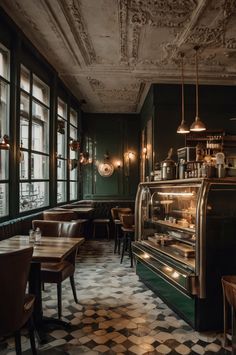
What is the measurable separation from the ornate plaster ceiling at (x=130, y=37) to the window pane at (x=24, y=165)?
1.89 metres

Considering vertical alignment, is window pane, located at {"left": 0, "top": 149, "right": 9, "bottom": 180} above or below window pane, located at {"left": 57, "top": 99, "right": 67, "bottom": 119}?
below

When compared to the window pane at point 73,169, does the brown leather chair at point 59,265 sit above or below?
below

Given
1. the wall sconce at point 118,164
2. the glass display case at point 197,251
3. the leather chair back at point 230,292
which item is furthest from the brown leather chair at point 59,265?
the wall sconce at point 118,164

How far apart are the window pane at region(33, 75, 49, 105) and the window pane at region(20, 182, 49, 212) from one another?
5.49 ft

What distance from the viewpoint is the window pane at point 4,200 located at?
4336mm

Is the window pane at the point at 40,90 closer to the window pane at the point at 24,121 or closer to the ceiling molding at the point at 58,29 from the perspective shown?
the window pane at the point at 24,121

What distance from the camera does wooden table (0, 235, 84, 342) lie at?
2729 millimetres

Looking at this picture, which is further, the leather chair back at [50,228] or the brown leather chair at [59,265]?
the leather chair back at [50,228]

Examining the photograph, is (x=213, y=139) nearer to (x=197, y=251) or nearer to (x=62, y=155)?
(x=62, y=155)

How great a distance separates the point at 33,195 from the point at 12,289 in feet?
11.7

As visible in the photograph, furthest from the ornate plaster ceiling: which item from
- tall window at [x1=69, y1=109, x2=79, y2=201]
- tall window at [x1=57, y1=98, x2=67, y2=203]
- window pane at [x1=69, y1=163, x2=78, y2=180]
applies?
window pane at [x1=69, y1=163, x2=78, y2=180]

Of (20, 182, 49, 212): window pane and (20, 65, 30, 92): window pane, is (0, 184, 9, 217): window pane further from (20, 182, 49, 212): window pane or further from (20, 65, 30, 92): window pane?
(20, 65, 30, 92): window pane

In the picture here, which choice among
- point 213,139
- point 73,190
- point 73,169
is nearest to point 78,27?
point 213,139

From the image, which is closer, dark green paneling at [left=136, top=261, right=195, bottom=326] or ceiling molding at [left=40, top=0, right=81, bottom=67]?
dark green paneling at [left=136, top=261, right=195, bottom=326]
